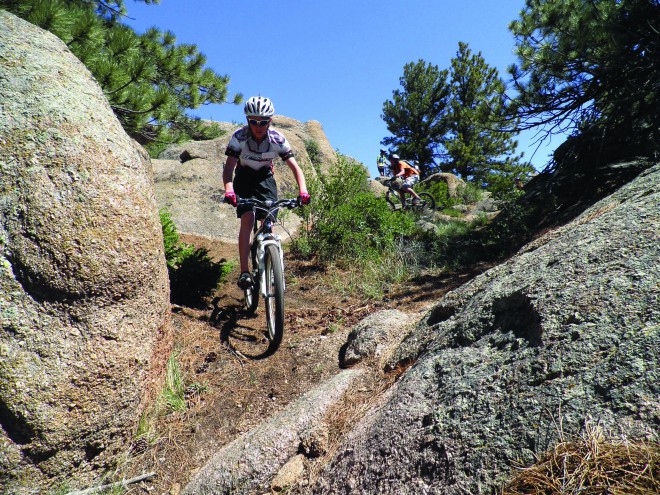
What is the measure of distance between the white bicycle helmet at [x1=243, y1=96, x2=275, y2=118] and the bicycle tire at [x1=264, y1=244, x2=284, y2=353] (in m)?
1.35

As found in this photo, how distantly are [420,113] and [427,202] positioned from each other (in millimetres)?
17105

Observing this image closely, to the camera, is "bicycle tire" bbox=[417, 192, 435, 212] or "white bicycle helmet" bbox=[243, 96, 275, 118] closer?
"white bicycle helmet" bbox=[243, 96, 275, 118]

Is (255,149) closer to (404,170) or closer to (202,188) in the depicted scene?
(202,188)

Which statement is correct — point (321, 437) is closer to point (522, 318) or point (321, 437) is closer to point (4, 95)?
point (522, 318)

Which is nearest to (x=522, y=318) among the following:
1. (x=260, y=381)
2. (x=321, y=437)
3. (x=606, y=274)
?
(x=606, y=274)

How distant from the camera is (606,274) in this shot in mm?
2062

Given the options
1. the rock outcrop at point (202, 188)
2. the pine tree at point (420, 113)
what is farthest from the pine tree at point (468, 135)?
the rock outcrop at point (202, 188)

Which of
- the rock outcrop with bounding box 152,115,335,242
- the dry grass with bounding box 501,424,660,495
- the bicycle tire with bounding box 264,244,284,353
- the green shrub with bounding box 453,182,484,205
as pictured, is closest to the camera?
the dry grass with bounding box 501,424,660,495

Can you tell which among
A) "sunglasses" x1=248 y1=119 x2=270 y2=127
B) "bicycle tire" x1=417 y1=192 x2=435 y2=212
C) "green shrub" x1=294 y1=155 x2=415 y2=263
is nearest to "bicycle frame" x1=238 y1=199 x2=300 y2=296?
"sunglasses" x1=248 y1=119 x2=270 y2=127

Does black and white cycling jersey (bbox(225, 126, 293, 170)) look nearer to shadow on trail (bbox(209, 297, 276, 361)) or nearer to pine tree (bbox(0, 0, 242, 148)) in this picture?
shadow on trail (bbox(209, 297, 276, 361))

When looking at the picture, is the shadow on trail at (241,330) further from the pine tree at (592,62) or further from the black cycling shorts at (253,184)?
the pine tree at (592,62)

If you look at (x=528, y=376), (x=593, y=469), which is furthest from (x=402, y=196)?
(x=593, y=469)

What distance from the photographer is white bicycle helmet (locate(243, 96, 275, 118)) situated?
439cm

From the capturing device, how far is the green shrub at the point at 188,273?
16.7 feet
